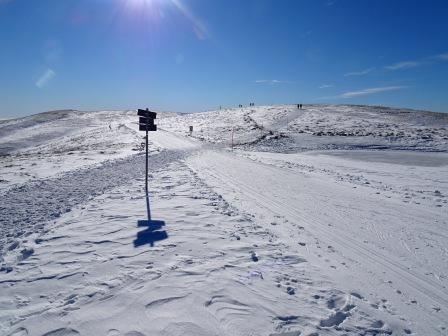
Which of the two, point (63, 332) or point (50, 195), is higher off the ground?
point (50, 195)

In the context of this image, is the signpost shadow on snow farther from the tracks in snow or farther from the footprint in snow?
the tracks in snow

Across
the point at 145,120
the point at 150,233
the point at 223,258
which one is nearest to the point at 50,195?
the point at 145,120

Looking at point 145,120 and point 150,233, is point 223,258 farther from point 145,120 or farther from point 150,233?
point 145,120

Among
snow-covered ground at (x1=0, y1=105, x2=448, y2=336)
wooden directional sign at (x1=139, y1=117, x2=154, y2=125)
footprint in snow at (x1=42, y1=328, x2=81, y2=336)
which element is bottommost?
footprint in snow at (x1=42, y1=328, x2=81, y2=336)

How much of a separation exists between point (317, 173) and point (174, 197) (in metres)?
9.56

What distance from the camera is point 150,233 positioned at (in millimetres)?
8141

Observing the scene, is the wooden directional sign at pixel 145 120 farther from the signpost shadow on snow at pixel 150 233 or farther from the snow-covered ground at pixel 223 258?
the signpost shadow on snow at pixel 150 233

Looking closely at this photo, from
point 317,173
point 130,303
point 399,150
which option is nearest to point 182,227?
point 130,303

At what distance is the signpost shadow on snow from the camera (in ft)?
25.0

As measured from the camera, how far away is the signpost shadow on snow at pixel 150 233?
25.0ft

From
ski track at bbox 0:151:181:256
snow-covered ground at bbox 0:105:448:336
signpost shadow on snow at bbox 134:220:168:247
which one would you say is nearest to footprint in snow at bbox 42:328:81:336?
snow-covered ground at bbox 0:105:448:336

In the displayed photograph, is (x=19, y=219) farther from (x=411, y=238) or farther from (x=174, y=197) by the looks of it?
(x=411, y=238)

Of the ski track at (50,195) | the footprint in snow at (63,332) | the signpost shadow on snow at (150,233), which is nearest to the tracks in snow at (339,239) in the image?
the signpost shadow on snow at (150,233)

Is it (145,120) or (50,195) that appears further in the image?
(145,120)
